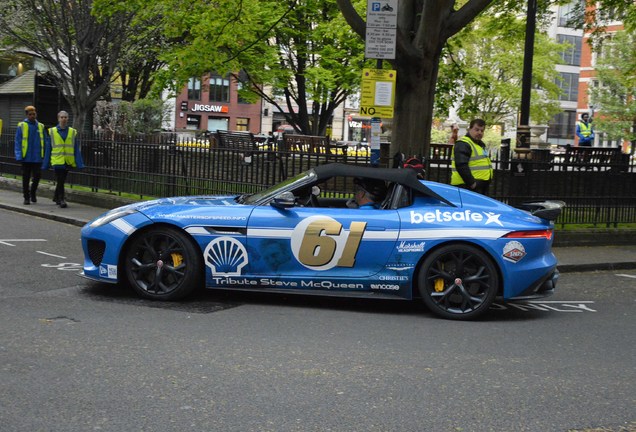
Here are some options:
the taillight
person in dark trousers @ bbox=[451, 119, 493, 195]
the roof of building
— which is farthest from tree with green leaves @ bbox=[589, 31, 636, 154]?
the taillight

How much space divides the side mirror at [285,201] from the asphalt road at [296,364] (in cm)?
99

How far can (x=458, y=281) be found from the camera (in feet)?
25.2

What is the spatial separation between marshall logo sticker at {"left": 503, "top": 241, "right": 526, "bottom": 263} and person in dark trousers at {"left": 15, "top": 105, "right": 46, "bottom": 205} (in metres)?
11.8

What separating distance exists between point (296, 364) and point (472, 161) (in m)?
5.93

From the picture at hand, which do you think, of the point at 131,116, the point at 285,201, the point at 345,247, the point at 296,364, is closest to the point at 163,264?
the point at 285,201

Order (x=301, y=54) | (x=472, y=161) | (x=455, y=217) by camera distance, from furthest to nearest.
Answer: (x=301, y=54) → (x=472, y=161) → (x=455, y=217)

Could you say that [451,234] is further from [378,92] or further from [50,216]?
[50,216]

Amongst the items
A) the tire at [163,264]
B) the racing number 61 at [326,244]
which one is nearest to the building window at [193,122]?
the tire at [163,264]

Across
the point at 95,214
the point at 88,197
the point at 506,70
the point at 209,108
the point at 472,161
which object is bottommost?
the point at 95,214

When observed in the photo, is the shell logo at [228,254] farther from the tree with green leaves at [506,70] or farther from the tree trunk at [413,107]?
the tree with green leaves at [506,70]

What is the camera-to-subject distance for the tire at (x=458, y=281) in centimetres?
765

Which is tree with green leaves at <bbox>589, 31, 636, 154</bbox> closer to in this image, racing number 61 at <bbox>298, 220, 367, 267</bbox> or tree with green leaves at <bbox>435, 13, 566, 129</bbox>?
tree with green leaves at <bbox>435, 13, 566, 129</bbox>

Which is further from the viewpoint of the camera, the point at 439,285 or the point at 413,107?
the point at 413,107

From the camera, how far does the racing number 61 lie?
774 cm
